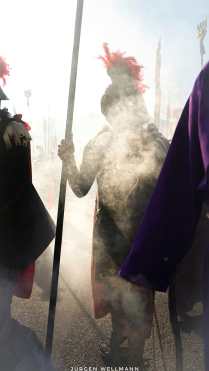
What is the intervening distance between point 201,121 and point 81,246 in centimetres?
506

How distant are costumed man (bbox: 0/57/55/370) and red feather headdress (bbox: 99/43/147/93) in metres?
1.04

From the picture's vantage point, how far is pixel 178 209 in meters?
1.70

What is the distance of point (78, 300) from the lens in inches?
188

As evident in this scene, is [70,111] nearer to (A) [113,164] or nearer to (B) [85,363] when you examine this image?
(A) [113,164]

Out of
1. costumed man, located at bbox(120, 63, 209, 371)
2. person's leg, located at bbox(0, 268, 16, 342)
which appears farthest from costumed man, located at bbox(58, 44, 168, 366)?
costumed man, located at bbox(120, 63, 209, 371)

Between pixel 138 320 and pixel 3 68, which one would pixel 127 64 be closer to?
pixel 3 68

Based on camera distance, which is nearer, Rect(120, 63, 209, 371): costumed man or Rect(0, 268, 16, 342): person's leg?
Rect(120, 63, 209, 371): costumed man

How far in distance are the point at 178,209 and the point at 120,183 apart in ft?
6.21

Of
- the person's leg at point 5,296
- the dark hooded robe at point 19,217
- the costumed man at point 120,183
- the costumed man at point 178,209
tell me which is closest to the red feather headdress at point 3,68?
the dark hooded robe at point 19,217

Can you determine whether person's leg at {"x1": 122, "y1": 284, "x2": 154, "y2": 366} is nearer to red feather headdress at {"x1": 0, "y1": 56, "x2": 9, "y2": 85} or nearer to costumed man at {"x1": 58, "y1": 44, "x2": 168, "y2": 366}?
costumed man at {"x1": 58, "y1": 44, "x2": 168, "y2": 366}

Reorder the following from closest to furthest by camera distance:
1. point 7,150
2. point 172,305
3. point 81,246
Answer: point 172,305, point 7,150, point 81,246

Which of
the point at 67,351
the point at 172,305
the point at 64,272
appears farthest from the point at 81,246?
the point at 172,305

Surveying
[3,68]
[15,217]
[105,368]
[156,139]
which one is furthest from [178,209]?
[3,68]

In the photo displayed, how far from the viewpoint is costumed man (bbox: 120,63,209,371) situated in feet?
5.38
